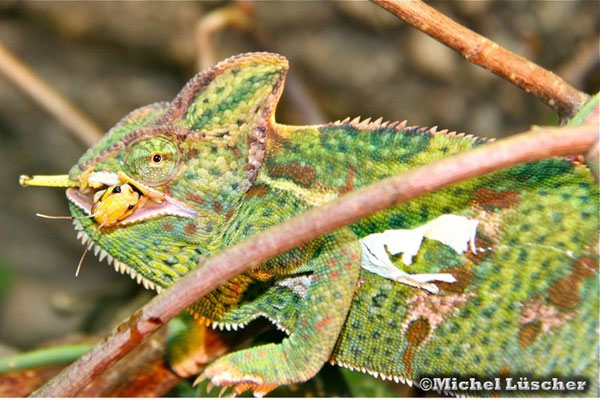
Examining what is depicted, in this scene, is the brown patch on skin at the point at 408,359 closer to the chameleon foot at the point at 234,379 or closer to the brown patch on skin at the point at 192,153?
the chameleon foot at the point at 234,379

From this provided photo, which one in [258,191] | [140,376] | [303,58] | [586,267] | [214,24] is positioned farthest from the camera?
[303,58]

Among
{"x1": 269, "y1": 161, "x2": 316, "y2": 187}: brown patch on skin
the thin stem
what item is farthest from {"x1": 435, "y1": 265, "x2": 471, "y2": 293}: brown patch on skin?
the thin stem

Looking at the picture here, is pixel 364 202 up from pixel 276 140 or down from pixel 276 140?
down

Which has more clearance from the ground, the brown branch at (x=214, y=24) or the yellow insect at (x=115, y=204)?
the brown branch at (x=214, y=24)

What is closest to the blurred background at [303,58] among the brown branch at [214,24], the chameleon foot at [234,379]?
the brown branch at [214,24]

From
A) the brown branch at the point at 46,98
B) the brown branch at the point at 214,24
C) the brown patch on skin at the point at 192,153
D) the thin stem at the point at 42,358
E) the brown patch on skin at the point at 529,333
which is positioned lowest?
the thin stem at the point at 42,358

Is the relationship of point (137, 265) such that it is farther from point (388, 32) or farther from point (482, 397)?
point (388, 32)

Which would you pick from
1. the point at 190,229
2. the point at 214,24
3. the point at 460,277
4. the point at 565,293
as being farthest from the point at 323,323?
the point at 214,24

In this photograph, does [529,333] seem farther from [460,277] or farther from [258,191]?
[258,191]

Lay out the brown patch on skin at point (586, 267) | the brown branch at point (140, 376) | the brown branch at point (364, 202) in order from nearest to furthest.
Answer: the brown branch at point (364, 202) → the brown patch on skin at point (586, 267) → the brown branch at point (140, 376)
